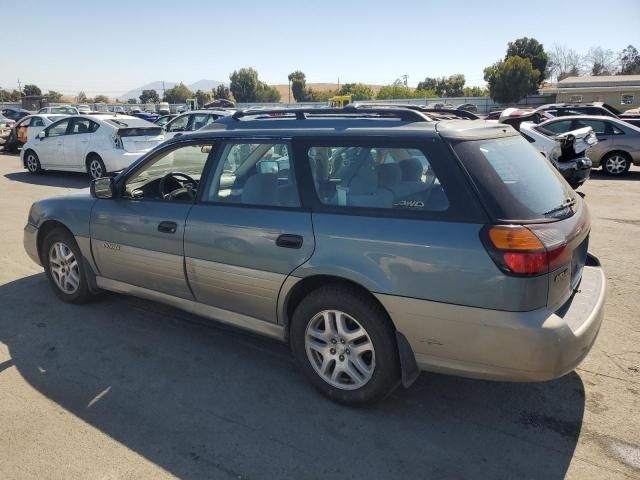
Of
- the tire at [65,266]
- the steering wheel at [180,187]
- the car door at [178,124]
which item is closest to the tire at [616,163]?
the car door at [178,124]

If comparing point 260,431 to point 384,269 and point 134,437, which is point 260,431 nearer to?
point 134,437

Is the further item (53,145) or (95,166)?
(53,145)

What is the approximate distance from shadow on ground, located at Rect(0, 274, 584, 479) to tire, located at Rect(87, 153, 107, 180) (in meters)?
8.69

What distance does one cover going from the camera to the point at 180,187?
4402 mm

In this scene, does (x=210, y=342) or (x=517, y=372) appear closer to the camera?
(x=517, y=372)

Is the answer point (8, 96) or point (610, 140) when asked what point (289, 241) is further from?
point (8, 96)

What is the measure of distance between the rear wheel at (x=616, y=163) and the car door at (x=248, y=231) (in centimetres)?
1248

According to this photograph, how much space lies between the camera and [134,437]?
9.50 ft

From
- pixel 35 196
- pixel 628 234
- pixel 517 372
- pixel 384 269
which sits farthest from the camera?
pixel 35 196

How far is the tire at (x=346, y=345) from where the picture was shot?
2957 mm

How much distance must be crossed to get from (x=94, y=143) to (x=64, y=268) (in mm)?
8376

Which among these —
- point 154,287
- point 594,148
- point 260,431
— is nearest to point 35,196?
point 154,287

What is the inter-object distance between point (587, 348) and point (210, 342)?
8.78 feet

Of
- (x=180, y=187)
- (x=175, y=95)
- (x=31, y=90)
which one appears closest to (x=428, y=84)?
(x=175, y=95)
